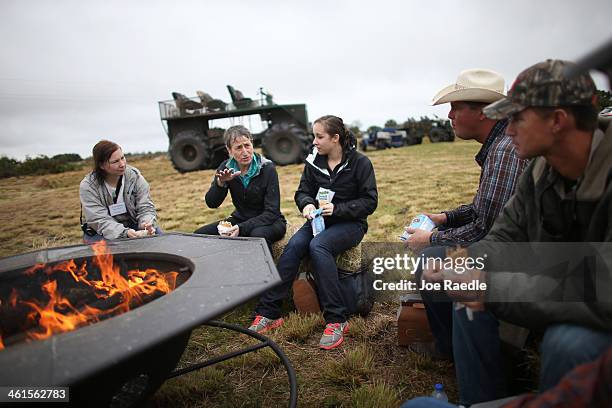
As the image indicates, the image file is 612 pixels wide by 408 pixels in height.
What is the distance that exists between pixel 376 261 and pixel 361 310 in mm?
511

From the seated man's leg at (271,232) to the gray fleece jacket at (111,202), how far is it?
1097 millimetres

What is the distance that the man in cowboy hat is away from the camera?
6.71 ft

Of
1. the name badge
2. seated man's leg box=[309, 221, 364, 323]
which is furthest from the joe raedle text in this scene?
the name badge

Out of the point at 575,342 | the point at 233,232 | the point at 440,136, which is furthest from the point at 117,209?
the point at 440,136

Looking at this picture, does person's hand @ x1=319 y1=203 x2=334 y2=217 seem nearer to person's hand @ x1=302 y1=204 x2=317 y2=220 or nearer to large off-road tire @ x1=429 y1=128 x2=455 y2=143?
person's hand @ x1=302 y1=204 x2=317 y2=220

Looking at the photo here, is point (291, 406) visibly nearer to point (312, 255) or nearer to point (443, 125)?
point (312, 255)

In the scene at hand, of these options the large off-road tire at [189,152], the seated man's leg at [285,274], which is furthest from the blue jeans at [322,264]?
the large off-road tire at [189,152]

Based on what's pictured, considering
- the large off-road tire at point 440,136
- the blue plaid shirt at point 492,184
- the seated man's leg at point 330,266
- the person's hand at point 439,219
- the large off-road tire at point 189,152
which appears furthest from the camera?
the large off-road tire at point 440,136

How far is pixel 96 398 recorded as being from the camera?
1.30 m

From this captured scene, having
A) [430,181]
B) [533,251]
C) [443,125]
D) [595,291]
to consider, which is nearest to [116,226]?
[533,251]

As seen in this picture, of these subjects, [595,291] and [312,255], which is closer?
[595,291]

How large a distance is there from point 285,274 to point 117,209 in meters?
1.75

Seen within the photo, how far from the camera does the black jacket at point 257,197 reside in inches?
133

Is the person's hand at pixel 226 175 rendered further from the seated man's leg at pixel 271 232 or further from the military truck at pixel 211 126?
the military truck at pixel 211 126
